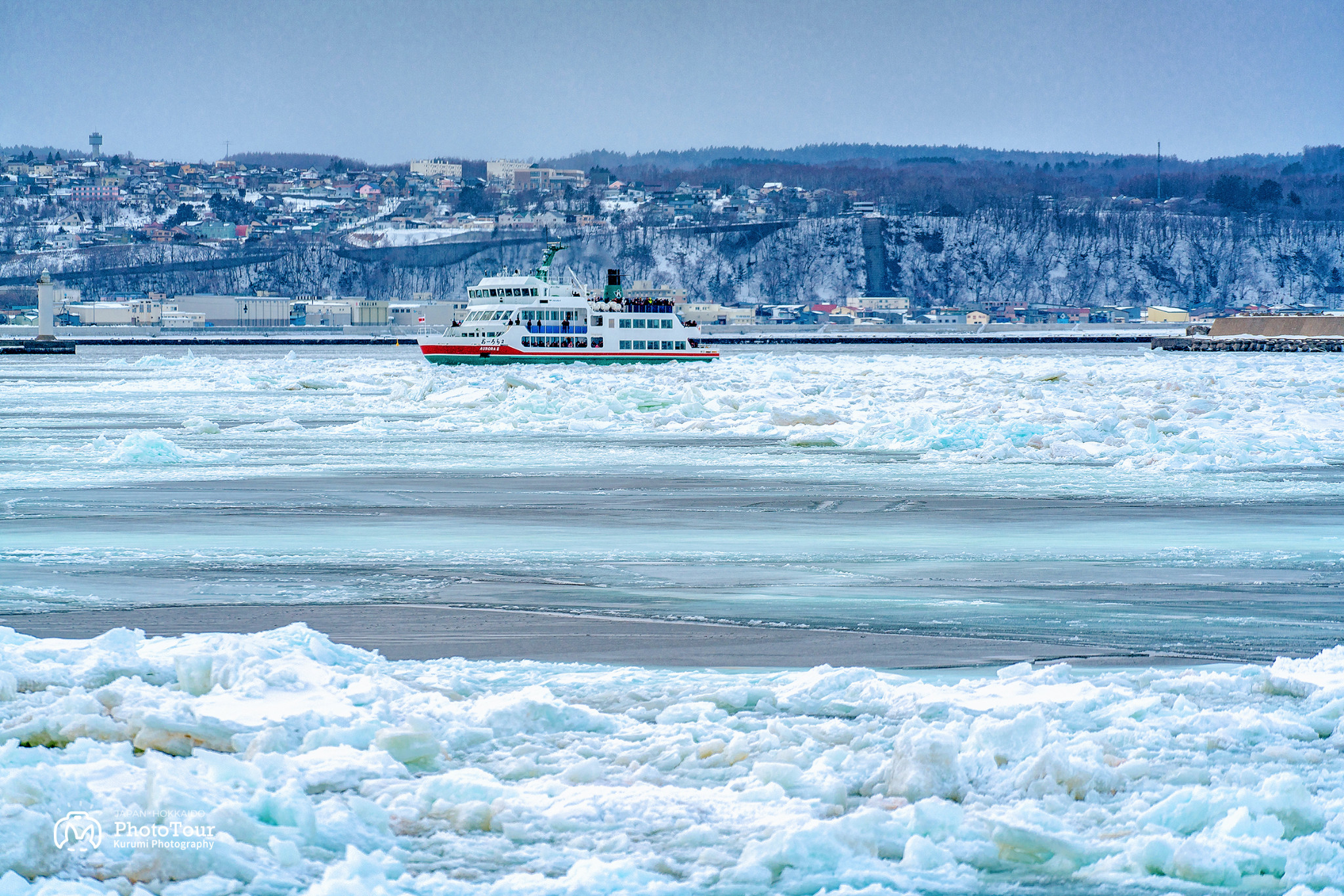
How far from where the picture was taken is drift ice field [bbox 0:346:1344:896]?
4.41 meters

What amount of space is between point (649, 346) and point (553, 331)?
467cm

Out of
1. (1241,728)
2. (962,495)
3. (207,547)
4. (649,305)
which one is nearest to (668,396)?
(962,495)

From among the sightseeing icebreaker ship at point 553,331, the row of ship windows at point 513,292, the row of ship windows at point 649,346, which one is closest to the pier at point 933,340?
the sightseeing icebreaker ship at point 553,331

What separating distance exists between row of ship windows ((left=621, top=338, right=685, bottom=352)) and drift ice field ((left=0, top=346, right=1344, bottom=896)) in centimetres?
4874

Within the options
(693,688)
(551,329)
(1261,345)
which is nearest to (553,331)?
(551,329)

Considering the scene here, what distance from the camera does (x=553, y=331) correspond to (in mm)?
66000

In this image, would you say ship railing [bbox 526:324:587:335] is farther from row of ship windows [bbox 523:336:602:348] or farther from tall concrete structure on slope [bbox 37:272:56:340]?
tall concrete structure on slope [bbox 37:272:56:340]

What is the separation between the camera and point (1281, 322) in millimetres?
92688

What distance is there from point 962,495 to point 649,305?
55.8 metres

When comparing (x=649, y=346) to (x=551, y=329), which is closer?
(x=551, y=329)

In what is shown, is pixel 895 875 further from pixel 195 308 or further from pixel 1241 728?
pixel 195 308

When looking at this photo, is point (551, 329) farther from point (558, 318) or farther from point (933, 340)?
point (933, 340)

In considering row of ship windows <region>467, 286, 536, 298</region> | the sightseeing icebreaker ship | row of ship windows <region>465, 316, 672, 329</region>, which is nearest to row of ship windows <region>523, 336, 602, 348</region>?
the sightseeing icebreaker ship

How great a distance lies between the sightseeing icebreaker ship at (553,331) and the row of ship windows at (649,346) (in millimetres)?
31
